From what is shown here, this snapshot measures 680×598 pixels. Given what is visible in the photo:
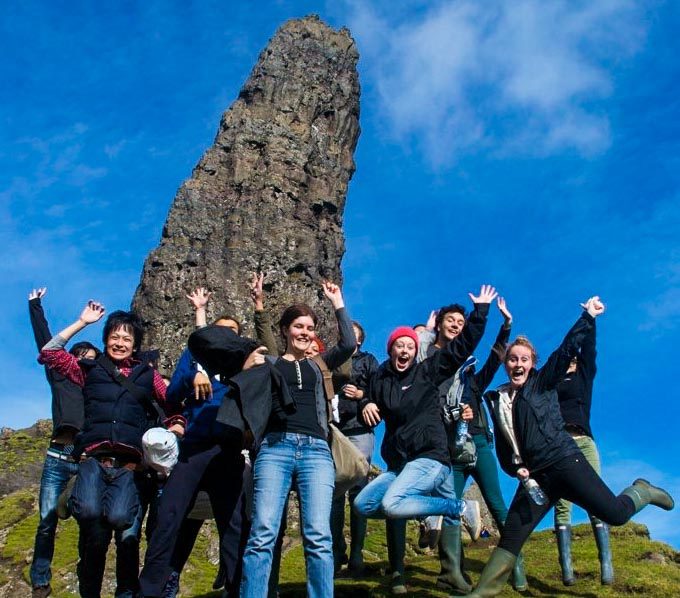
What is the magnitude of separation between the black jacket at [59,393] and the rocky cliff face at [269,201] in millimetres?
25778

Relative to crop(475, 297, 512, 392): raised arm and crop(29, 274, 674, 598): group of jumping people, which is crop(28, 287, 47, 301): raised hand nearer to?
crop(29, 274, 674, 598): group of jumping people

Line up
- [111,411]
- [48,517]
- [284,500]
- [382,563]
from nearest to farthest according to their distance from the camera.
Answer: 1. [284,500]
2. [111,411]
3. [48,517]
4. [382,563]

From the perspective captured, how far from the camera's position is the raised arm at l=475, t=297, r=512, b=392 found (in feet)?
34.0

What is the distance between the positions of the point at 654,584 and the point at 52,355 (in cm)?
917

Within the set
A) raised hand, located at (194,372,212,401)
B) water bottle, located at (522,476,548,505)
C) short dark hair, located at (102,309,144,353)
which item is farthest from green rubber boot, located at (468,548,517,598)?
short dark hair, located at (102,309,144,353)

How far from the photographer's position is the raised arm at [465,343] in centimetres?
912

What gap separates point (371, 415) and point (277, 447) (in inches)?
73.3

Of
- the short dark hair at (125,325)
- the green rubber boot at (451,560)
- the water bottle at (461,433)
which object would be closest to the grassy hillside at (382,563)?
the green rubber boot at (451,560)

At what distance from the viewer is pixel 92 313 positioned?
9.78 metres

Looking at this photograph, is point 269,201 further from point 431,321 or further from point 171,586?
point 171,586

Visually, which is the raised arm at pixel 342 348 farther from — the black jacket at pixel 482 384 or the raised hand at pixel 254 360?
the black jacket at pixel 482 384

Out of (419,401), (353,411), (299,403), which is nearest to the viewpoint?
(299,403)

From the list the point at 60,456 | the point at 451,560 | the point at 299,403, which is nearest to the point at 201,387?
the point at 299,403

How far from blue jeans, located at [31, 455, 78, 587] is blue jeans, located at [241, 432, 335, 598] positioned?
3.66 meters
